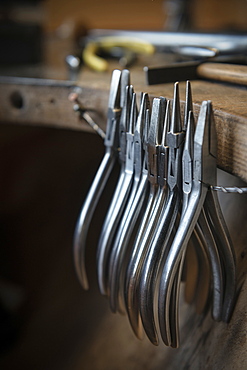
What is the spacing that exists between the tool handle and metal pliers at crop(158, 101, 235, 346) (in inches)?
5.5

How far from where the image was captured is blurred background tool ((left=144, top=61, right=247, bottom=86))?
21.2 inches

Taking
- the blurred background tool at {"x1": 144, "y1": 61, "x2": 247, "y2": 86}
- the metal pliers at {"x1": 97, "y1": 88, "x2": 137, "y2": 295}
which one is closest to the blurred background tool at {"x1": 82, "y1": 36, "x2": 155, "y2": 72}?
the blurred background tool at {"x1": 144, "y1": 61, "x2": 247, "y2": 86}

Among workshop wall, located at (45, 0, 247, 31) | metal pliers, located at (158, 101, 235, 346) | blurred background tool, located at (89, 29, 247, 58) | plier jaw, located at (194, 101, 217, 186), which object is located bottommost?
metal pliers, located at (158, 101, 235, 346)

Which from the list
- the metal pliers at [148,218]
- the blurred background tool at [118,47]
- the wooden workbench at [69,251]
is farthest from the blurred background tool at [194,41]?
the metal pliers at [148,218]

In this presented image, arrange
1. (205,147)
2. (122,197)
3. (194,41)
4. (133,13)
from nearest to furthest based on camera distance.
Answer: (205,147), (122,197), (194,41), (133,13)

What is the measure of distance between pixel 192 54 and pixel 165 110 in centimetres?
29

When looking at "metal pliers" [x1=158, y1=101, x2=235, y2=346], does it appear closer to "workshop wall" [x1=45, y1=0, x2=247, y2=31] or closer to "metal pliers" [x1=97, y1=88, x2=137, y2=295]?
"metal pliers" [x1=97, y1=88, x2=137, y2=295]

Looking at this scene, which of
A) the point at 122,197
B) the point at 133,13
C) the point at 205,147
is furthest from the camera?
the point at 133,13

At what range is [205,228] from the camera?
1.42ft

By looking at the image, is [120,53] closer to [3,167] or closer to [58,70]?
[58,70]

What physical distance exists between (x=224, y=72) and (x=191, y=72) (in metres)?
0.06

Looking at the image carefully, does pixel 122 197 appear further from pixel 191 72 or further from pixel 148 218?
pixel 191 72

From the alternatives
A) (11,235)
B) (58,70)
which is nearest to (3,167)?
(11,235)

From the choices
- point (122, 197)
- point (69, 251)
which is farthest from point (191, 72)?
point (69, 251)
